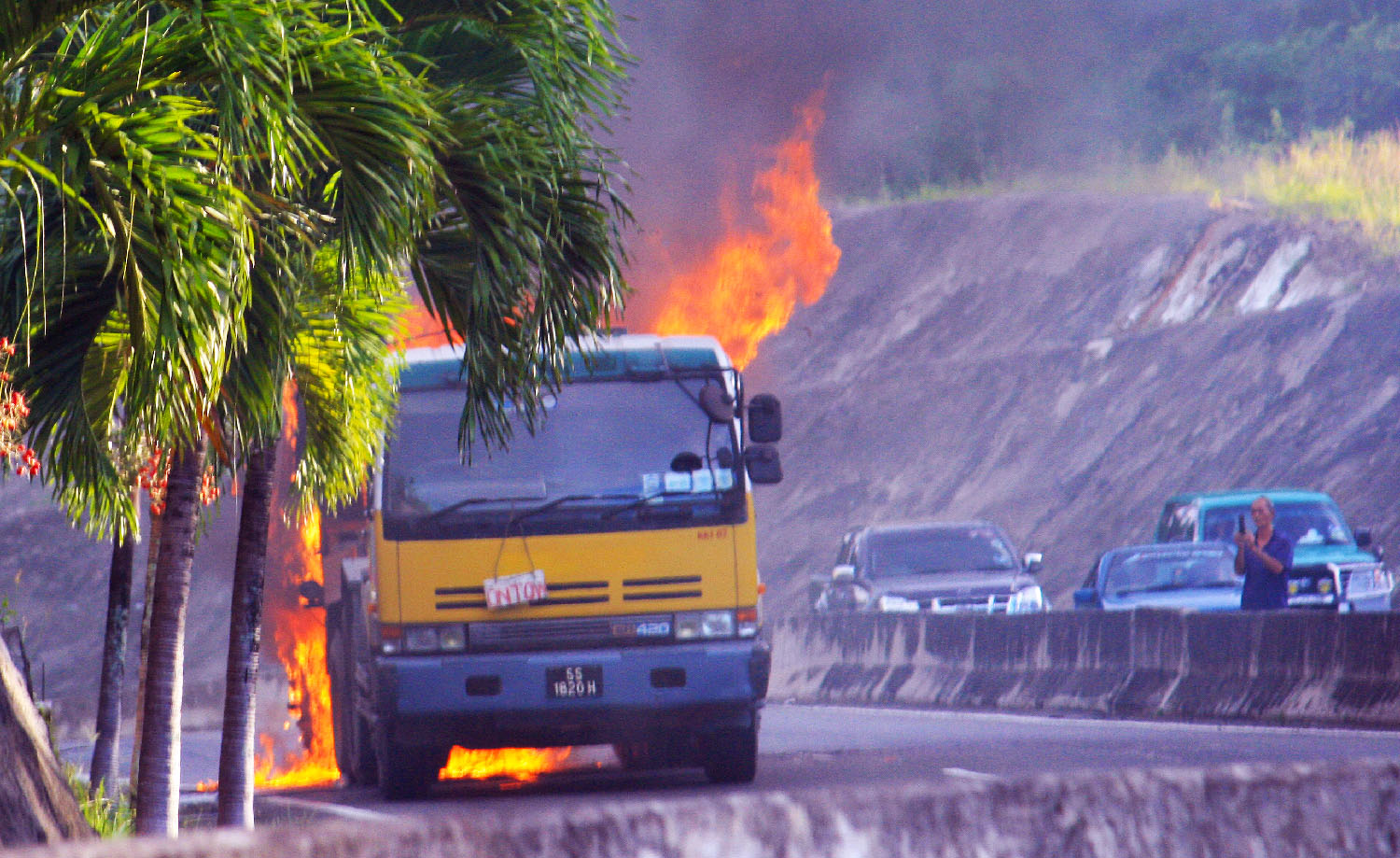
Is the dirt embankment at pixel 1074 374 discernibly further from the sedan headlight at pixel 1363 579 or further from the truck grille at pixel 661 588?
the truck grille at pixel 661 588

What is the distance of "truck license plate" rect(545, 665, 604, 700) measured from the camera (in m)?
13.2

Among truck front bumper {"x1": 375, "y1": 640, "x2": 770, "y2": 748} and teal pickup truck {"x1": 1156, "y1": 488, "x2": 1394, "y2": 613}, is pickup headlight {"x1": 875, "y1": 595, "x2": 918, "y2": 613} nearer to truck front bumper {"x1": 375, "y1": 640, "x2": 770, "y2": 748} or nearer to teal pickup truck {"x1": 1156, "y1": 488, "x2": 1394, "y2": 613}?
teal pickup truck {"x1": 1156, "y1": 488, "x2": 1394, "y2": 613}

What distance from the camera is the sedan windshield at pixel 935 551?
26734 mm

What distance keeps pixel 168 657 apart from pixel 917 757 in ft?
19.7

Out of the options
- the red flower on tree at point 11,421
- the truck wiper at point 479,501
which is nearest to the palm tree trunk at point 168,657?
the red flower on tree at point 11,421

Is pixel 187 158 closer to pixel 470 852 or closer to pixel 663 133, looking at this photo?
pixel 470 852

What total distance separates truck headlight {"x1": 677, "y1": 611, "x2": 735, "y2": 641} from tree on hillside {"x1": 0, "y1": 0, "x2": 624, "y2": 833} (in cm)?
220

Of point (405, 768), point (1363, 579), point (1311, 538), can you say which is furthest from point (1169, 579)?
point (405, 768)

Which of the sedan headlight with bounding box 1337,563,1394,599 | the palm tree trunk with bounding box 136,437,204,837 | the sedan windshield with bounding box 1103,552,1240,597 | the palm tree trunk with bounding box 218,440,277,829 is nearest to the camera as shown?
the palm tree trunk with bounding box 136,437,204,837

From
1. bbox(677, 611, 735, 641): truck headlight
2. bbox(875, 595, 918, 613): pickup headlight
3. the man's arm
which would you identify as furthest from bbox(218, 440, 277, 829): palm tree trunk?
bbox(875, 595, 918, 613): pickup headlight

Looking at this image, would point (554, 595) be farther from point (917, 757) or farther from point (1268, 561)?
point (1268, 561)

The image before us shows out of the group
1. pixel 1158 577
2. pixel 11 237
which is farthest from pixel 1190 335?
pixel 11 237

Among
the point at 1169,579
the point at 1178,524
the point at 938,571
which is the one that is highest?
the point at 1169,579

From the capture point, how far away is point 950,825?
310 cm
